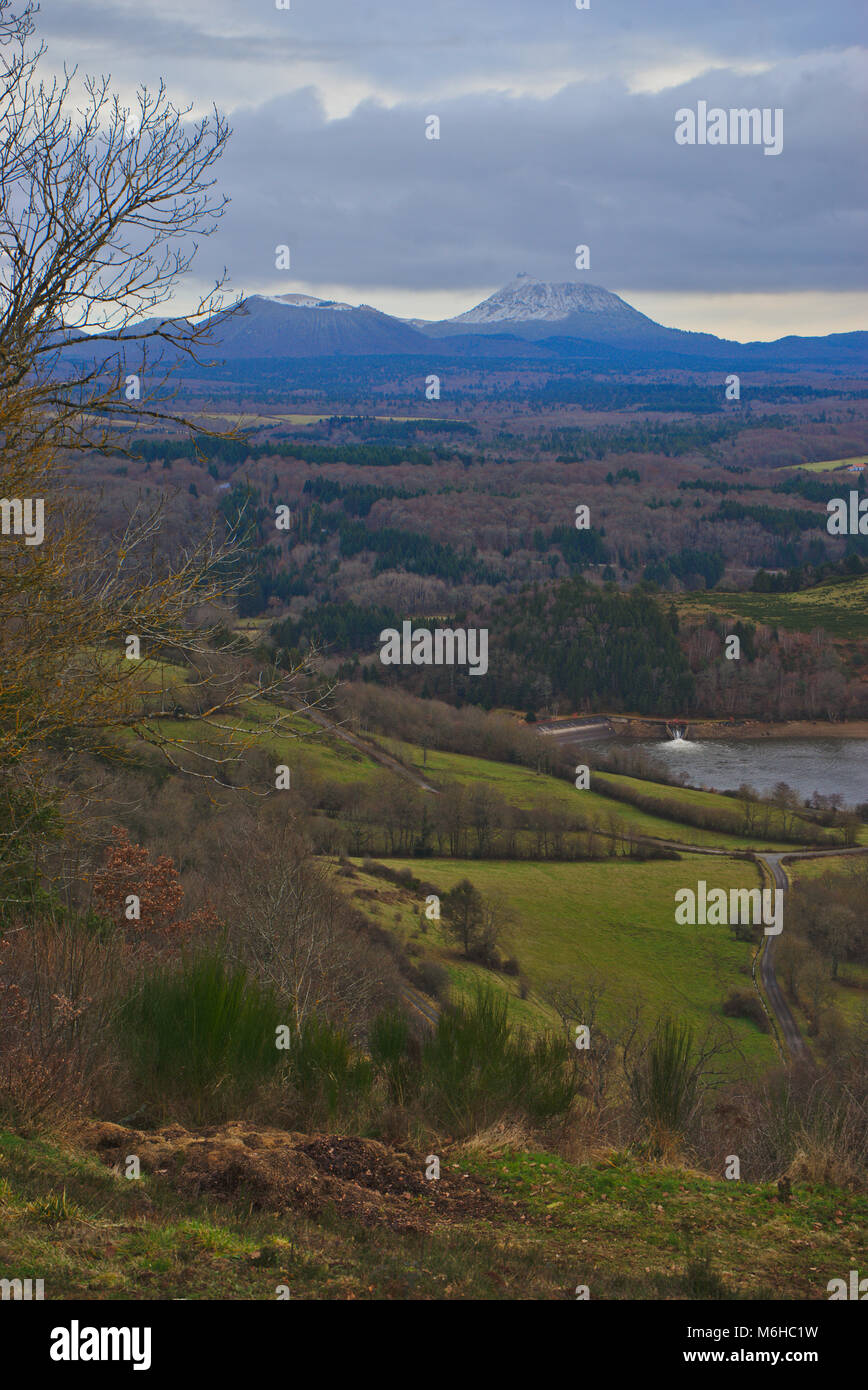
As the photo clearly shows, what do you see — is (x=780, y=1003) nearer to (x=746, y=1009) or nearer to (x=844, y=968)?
(x=746, y=1009)

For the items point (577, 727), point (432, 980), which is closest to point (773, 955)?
point (432, 980)

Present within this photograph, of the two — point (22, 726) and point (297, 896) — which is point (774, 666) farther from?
point (22, 726)

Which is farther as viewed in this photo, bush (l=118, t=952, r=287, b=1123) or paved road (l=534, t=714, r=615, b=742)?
paved road (l=534, t=714, r=615, b=742)

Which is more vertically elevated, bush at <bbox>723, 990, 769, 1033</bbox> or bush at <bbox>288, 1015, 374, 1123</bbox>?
bush at <bbox>288, 1015, 374, 1123</bbox>

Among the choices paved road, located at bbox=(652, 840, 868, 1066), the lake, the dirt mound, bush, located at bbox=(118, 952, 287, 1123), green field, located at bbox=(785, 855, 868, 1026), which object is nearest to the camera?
the dirt mound

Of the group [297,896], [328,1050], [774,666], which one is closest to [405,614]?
[774,666]

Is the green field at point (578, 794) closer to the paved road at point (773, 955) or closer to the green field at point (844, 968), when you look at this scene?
the paved road at point (773, 955)

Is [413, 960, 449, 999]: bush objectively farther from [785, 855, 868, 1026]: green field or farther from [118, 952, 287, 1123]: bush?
[118, 952, 287, 1123]: bush

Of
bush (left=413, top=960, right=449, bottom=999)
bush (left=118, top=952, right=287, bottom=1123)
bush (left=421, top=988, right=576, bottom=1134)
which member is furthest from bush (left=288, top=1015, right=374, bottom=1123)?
bush (left=413, top=960, right=449, bottom=999)

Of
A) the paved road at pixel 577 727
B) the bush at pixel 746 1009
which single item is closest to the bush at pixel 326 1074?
the bush at pixel 746 1009
